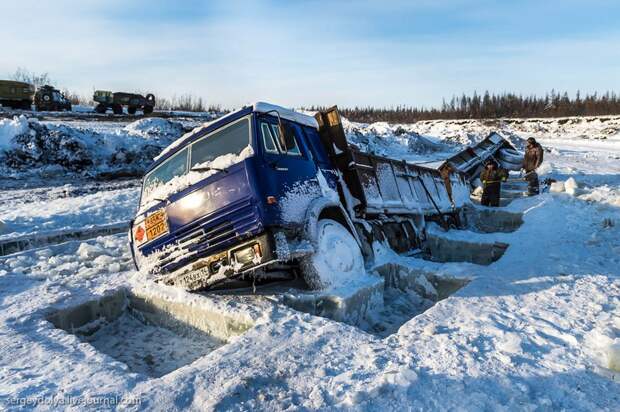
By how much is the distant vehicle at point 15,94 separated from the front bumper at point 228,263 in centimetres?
Result: 3404

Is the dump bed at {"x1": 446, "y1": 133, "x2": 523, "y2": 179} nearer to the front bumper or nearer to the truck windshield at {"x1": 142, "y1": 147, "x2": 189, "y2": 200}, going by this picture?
the truck windshield at {"x1": 142, "y1": 147, "x2": 189, "y2": 200}

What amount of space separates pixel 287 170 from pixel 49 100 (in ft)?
113

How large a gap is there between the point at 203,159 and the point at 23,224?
5915mm

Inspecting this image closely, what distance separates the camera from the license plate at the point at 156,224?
4828mm

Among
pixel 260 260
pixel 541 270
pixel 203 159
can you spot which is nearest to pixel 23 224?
pixel 203 159

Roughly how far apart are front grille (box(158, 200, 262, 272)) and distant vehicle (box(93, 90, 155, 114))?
107ft

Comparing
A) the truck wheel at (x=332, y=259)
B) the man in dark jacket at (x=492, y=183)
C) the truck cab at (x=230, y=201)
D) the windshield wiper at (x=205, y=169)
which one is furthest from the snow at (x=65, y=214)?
the man in dark jacket at (x=492, y=183)

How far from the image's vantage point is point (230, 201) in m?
4.40

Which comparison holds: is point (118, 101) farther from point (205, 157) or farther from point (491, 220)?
point (205, 157)

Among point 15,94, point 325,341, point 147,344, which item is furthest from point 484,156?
point 15,94

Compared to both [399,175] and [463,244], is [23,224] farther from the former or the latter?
[463,244]

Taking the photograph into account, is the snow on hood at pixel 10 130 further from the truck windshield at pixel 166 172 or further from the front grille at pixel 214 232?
the front grille at pixel 214 232

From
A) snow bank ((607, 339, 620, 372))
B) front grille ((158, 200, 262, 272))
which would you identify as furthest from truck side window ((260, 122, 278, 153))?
snow bank ((607, 339, 620, 372))

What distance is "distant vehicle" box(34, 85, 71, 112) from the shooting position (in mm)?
31781
